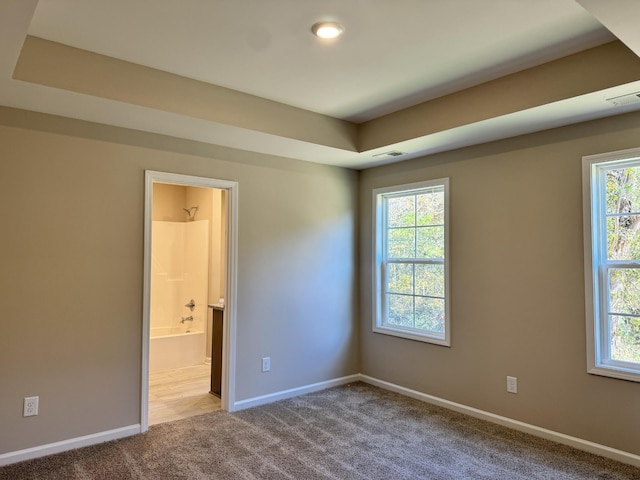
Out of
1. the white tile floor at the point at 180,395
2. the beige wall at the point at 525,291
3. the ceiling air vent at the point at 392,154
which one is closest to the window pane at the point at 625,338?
the beige wall at the point at 525,291

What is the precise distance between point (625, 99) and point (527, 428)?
2.43m

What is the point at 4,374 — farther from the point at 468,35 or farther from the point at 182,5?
the point at 468,35

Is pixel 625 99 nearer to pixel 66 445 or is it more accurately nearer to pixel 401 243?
pixel 401 243

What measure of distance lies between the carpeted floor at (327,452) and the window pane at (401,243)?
1.51 metres

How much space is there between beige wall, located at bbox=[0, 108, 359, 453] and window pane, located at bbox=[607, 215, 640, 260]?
2645 mm

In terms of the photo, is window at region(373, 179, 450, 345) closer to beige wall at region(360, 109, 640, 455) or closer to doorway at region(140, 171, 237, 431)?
beige wall at region(360, 109, 640, 455)

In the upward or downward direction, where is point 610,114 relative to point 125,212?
upward

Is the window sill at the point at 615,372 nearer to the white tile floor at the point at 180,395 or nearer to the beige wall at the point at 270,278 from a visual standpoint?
the beige wall at the point at 270,278

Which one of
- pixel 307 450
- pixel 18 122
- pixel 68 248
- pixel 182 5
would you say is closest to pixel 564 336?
pixel 307 450

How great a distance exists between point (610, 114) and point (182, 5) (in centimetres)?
278

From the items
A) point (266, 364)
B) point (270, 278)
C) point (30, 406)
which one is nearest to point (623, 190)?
point (270, 278)

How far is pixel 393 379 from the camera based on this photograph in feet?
14.6

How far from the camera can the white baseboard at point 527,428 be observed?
2900 millimetres

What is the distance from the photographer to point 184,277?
20.2ft
